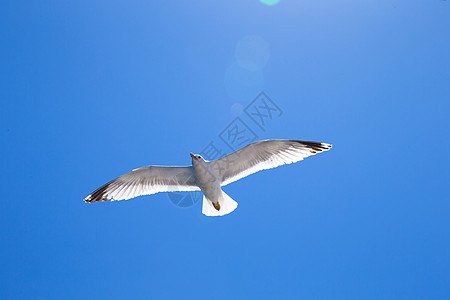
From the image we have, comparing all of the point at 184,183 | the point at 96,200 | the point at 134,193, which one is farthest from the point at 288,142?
the point at 96,200

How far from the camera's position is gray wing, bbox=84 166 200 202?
712cm

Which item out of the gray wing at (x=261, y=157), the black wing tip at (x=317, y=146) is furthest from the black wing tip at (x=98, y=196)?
the black wing tip at (x=317, y=146)

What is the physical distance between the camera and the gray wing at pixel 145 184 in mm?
7121

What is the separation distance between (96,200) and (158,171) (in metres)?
1.50

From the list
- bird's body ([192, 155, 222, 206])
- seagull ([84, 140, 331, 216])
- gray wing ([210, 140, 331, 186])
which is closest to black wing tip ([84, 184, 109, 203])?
seagull ([84, 140, 331, 216])

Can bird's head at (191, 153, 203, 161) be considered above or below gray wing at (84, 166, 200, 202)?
above

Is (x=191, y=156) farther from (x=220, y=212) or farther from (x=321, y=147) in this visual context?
(x=321, y=147)

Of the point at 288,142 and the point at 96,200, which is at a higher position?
the point at 288,142

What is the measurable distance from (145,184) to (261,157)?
2.60 metres

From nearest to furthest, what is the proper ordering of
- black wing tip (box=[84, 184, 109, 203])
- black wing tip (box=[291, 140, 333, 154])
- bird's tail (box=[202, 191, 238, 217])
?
black wing tip (box=[291, 140, 333, 154]) < bird's tail (box=[202, 191, 238, 217]) < black wing tip (box=[84, 184, 109, 203])

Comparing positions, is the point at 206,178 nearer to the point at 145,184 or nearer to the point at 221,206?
the point at 221,206

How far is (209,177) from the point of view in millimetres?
6840

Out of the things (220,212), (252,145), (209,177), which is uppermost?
(252,145)

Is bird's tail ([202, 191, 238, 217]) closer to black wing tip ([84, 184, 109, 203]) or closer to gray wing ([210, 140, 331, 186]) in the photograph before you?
gray wing ([210, 140, 331, 186])
